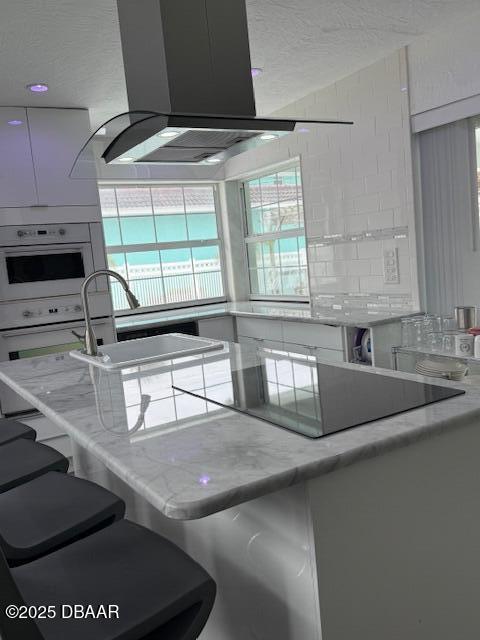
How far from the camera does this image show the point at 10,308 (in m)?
4.06

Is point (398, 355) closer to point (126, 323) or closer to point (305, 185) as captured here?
point (305, 185)

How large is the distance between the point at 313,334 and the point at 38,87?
245cm

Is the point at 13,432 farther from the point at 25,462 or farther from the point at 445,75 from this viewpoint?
the point at 445,75

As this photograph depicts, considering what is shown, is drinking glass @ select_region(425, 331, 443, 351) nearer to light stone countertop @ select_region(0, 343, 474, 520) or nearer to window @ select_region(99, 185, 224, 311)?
light stone countertop @ select_region(0, 343, 474, 520)

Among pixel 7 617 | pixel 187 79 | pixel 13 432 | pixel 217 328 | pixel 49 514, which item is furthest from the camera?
pixel 217 328

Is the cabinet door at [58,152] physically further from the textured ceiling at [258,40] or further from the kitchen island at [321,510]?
the kitchen island at [321,510]

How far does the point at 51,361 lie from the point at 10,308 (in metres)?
1.47

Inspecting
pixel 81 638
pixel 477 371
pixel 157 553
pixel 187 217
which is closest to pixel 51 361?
pixel 157 553

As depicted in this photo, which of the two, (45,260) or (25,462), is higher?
(45,260)

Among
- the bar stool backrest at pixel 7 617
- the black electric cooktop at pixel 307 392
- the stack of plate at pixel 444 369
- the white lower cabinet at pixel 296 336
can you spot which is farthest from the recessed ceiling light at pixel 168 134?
the white lower cabinet at pixel 296 336

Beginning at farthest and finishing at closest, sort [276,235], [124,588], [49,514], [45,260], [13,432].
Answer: [276,235] → [45,260] → [13,432] → [49,514] → [124,588]

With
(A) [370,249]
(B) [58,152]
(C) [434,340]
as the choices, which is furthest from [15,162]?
(C) [434,340]

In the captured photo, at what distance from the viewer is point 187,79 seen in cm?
191

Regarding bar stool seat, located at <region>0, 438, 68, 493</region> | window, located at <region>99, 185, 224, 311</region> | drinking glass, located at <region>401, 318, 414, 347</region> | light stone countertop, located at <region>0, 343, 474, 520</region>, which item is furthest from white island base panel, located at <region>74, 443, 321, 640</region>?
window, located at <region>99, 185, 224, 311</region>
